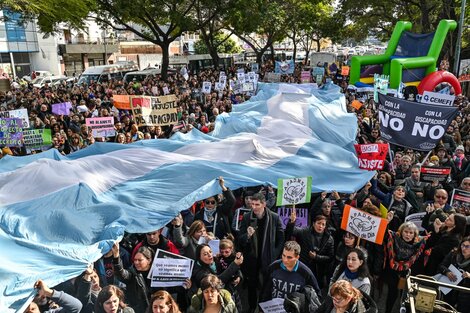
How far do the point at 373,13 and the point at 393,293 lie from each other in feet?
92.0

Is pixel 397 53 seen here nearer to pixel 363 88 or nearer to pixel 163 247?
pixel 363 88

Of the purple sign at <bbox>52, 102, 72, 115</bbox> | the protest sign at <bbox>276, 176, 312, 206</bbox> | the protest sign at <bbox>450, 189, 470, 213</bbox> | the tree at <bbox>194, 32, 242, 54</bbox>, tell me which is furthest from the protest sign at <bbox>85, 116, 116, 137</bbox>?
the tree at <bbox>194, 32, 242, 54</bbox>

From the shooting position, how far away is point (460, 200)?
6.15 meters

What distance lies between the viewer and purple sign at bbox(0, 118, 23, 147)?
9.49 meters

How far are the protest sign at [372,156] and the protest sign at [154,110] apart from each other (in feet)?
18.1

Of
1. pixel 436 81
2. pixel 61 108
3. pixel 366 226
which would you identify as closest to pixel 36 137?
pixel 61 108

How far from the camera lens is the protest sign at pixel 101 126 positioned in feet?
33.1

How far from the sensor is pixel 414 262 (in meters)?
5.12

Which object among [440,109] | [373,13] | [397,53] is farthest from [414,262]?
[373,13]

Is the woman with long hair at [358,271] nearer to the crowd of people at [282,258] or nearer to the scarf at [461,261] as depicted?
the crowd of people at [282,258]

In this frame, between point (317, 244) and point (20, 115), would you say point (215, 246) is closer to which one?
point (317, 244)

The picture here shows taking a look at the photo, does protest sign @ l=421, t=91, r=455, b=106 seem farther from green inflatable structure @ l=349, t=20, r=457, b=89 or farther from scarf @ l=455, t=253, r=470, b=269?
scarf @ l=455, t=253, r=470, b=269

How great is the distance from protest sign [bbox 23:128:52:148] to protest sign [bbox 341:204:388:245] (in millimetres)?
7420

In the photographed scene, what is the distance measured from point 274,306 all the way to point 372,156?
3520mm
